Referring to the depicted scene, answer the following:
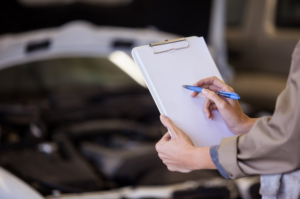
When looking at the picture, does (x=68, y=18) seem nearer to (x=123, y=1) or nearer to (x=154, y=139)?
(x=123, y=1)

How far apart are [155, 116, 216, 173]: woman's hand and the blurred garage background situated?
512 mm

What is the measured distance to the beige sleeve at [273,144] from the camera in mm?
730

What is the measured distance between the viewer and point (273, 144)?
0.73 m

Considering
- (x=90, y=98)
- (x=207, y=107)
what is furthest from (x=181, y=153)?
(x=90, y=98)

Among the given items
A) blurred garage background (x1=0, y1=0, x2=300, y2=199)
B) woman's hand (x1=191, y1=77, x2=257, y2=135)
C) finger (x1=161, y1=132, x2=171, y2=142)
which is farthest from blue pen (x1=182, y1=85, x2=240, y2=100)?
blurred garage background (x1=0, y1=0, x2=300, y2=199)

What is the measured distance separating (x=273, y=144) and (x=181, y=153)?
→ 214 millimetres

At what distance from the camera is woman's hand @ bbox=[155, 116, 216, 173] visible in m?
0.82

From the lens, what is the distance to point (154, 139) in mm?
1954

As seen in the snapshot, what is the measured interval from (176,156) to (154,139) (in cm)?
111

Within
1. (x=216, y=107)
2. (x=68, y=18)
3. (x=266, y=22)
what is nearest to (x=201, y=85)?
(x=216, y=107)

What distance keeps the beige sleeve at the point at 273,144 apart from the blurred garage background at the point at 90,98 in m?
0.59

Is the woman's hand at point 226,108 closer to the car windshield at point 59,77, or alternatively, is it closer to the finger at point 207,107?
the finger at point 207,107

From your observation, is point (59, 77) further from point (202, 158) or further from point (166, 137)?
point (202, 158)

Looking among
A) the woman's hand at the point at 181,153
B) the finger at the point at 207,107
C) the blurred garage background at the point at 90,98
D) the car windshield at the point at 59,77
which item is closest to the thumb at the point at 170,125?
the woman's hand at the point at 181,153
